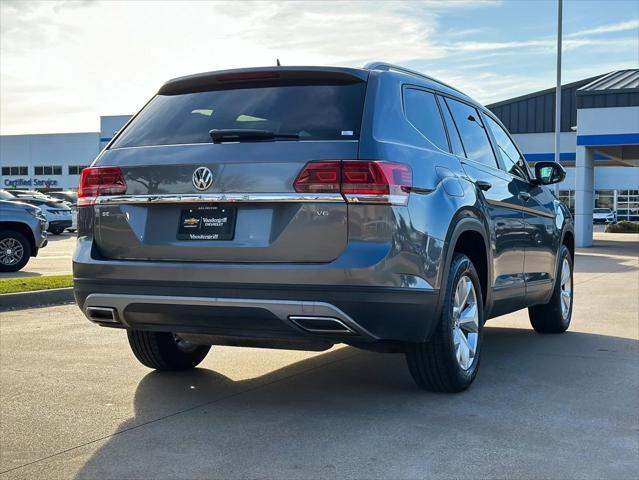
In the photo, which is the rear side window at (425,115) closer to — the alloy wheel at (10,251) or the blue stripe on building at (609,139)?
the alloy wheel at (10,251)

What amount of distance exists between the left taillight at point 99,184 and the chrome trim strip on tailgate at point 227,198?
51 mm

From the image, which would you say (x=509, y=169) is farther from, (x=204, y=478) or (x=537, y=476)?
(x=204, y=478)

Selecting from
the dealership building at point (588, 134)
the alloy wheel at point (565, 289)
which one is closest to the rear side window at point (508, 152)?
the alloy wheel at point (565, 289)

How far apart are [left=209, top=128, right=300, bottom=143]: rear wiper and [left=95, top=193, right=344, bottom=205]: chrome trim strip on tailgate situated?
341 millimetres

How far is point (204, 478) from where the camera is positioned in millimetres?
3766

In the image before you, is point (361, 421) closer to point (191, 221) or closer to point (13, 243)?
point (191, 221)

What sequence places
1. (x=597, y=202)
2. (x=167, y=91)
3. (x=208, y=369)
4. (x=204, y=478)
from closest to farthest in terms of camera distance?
(x=204, y=478)
(x=167, y=91)
(x=208, y=369)
(x=597, y=202)

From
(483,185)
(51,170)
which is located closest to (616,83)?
(483,185)

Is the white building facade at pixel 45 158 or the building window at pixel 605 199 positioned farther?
the white building facade at pixel 45 158

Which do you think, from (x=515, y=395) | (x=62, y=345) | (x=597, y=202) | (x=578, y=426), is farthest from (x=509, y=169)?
(x=597, y=202)

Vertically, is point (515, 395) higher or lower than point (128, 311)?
lower

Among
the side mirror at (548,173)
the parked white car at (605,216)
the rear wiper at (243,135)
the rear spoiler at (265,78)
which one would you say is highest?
the rear spoiler at (265,78)

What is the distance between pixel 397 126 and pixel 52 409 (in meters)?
2.55

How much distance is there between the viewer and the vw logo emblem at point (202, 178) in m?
4.68
